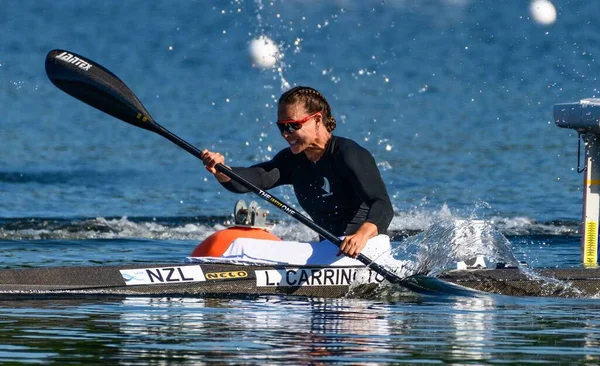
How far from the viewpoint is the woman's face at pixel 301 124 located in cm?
1054

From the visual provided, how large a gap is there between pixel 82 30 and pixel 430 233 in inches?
1540

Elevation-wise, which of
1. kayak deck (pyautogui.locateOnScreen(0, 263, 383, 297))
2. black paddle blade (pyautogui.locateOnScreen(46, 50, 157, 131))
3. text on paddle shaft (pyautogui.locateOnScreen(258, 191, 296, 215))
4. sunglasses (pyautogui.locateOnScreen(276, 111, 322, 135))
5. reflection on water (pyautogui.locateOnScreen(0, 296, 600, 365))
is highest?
black paddle blade (pyautogui.locateOnScreen(46, 50, 157, 131))

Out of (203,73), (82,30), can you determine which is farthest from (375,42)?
(82,30)

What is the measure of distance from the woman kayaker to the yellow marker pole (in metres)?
3.33

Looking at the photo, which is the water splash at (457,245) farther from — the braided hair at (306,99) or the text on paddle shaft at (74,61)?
the text on paddle shaft at (74,61)

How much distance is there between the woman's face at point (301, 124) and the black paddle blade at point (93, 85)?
51.1 inches

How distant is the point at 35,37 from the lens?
48.3 metres

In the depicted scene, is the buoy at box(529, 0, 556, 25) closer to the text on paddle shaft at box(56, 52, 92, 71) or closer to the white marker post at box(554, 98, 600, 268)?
the white marker post at box(554, 98, 600, 268)

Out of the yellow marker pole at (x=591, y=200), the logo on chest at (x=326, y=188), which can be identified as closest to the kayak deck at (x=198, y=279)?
the logo on chest at (x=326, y=188)

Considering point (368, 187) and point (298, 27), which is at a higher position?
point (298, 27)

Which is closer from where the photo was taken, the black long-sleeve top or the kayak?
the black long-sleeve top

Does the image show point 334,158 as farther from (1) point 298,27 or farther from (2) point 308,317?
(1) point 298,27

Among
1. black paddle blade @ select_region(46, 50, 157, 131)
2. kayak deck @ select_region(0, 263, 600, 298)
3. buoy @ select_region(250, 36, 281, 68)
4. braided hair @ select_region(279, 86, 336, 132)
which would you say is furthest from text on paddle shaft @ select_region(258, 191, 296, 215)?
A: buoy @ select_region(250, 36, 281, 68)

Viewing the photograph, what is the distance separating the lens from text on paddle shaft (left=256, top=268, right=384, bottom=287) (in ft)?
35.4
